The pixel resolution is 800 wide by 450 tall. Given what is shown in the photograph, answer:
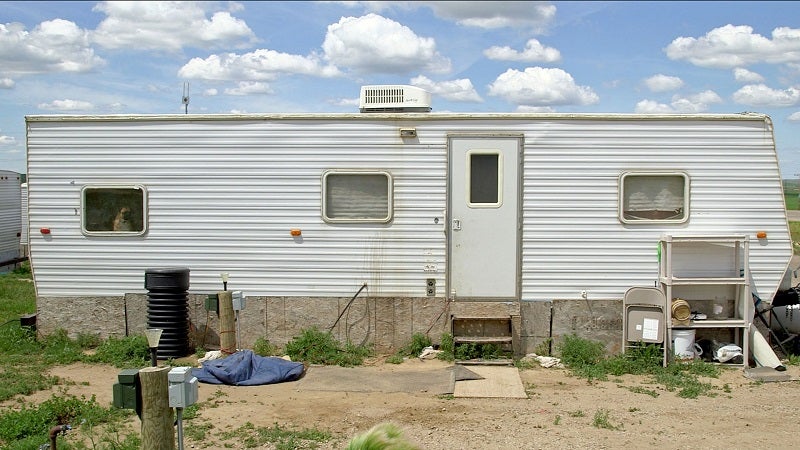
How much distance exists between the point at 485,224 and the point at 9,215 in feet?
44.9

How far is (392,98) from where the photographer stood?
986cm

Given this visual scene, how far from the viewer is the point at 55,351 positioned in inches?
380

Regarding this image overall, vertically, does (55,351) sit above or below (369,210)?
below

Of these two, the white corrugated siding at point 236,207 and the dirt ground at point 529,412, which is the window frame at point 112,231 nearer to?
the white corrugated siding at point 236,207

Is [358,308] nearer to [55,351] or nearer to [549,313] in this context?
[549,313]

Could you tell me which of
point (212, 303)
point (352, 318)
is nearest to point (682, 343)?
point (352, 318)

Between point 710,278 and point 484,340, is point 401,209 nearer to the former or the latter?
point 484,340

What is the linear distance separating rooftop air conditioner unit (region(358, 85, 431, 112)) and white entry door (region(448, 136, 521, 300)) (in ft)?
2.59

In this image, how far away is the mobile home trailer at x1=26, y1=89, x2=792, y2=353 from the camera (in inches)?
372

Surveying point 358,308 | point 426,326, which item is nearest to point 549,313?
point 426,326

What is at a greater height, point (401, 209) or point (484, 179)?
point (484, 179)

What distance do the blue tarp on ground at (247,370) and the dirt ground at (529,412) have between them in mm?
100

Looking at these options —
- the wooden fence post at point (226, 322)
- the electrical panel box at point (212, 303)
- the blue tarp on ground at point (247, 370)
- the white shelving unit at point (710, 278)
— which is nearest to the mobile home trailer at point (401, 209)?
the white shelving unit at point (710, 278)

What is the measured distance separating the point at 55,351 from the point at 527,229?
613 cm
